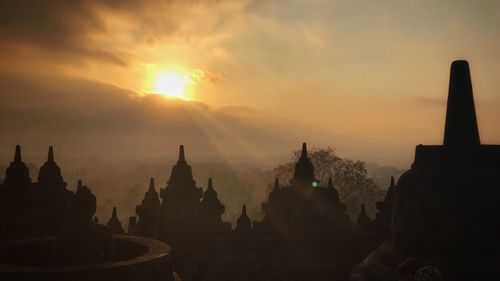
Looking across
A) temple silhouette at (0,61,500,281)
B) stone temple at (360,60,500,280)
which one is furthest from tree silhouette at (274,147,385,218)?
stone temple at (360,60,500,280)

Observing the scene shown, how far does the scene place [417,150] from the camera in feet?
41.8

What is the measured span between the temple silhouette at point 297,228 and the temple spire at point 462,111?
0.09 feet

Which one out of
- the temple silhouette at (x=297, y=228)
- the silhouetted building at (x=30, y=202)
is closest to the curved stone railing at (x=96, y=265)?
the temple silhouette at (x=297, y=228)

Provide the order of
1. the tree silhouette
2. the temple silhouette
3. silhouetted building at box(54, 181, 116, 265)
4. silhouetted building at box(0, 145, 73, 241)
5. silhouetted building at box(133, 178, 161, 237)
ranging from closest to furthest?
1. silhouetted building at box(54, 181, 116, 265)
2. the temple silhouette
3. silhouetted building at box(0, 145, 73, 241)
4. silhouetted building at box(133, 178, 161, 237)
5. the tree silhouette

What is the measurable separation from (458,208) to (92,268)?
934 centimetres

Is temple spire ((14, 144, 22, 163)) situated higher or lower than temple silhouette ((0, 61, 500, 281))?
higher

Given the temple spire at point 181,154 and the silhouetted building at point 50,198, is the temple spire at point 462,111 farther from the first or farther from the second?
the silhouetted building at point 50,198

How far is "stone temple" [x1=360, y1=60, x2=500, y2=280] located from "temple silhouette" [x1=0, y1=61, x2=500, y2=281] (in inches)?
1.1

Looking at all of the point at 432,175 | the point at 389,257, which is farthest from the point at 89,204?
the point at 432,175

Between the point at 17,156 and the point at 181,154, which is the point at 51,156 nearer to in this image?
the point at 17,156

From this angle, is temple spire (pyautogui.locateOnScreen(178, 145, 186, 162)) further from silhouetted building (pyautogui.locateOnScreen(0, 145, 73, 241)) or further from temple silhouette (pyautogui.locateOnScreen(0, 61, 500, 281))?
silhouetted building (pyautogui.locateOnScreen(0, 145, 73, 241))

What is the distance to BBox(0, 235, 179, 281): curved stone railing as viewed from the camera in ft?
26.8

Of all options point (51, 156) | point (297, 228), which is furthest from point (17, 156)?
point (297, 228)

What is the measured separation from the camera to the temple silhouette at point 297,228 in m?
10.2
